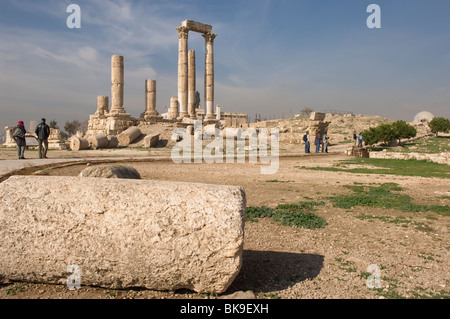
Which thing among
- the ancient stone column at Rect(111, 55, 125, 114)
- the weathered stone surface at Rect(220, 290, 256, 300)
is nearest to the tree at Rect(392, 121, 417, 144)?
the ancient stone column at Rect(111, 55, 125, 114)

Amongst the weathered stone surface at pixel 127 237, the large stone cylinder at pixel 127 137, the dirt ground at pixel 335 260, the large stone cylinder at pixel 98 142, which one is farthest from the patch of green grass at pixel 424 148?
the weathered stone surface at pixel 127 237

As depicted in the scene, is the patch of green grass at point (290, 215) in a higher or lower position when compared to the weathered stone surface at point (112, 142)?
lower

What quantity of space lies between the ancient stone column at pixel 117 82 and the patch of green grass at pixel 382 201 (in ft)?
72.8

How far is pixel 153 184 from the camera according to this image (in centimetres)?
313

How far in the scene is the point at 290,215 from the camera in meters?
5.73

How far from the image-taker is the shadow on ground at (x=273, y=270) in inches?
129

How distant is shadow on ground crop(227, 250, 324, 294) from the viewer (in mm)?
3279

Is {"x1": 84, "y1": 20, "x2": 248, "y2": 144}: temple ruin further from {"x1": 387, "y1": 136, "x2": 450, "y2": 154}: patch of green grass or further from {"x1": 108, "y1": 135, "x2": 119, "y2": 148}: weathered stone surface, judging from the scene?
{"x1": 387, "y1": 136, "x2": 450, "y2": 154}: patch of green grass

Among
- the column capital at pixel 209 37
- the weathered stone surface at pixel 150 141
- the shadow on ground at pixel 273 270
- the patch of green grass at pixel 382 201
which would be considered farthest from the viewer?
the column capital at pixel 209 37

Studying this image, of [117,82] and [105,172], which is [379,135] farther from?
[105,172]

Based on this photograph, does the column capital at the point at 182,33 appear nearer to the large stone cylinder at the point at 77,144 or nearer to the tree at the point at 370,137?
the large stone cylinder at the point at 77,144

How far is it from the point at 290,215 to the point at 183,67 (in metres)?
26.9

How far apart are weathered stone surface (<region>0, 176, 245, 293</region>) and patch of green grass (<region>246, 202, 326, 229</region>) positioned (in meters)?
2.64

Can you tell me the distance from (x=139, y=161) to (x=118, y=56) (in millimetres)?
15750
